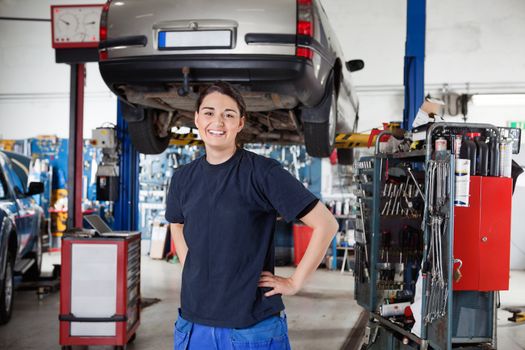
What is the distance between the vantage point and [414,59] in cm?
392

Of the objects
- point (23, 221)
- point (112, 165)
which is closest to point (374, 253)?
point (112, 165)

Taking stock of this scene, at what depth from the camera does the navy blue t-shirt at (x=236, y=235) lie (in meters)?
1.57

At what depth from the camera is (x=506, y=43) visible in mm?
8688

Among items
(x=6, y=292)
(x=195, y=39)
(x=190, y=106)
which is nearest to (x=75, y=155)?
(x=190, y=106)

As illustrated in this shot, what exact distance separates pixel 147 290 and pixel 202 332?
16.3 feet

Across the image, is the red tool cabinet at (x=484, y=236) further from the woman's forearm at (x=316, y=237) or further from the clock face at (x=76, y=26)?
the clock face at (x=76, y=26)

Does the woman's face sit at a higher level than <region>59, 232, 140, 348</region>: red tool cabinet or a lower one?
higher

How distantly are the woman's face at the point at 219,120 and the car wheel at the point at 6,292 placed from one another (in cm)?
351

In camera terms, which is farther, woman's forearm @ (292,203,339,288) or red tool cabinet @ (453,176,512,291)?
red tool cabinet @ (453,176,512,291)

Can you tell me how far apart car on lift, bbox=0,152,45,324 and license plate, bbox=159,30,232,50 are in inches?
90.1

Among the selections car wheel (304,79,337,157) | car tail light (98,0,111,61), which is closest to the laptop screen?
car tail light (98,0,111,61)

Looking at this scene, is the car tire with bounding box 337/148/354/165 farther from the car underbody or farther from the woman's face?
the woman's face

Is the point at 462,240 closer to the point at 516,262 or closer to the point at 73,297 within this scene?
the point at 73,297

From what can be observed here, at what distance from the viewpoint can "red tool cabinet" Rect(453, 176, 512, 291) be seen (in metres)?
2.68
